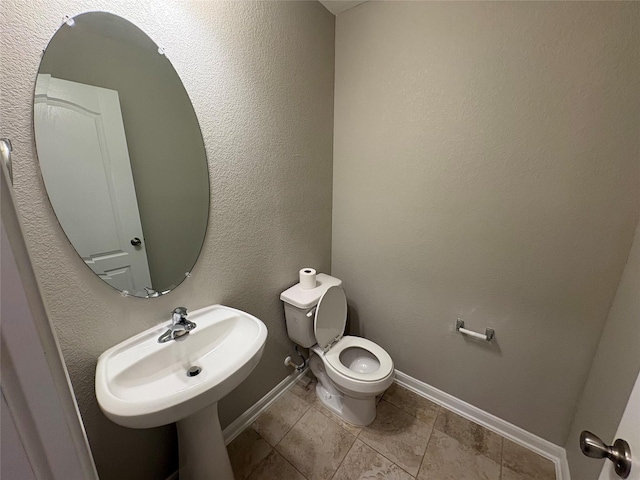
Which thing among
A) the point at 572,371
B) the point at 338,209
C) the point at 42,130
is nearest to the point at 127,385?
the point at 42,130

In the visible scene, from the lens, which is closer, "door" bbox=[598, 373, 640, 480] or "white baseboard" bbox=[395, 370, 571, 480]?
"door" bbox=[598, 373, 640, 480]

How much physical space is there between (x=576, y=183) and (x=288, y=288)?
1480 millimetres

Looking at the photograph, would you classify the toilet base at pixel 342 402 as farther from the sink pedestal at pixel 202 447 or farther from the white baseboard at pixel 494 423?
the sink pedestal at pixel 202 447

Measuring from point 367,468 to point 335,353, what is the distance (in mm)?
548

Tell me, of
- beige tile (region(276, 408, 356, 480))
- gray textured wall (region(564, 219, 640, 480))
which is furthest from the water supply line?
gray textured wall (region(564, 219, 640, 480))

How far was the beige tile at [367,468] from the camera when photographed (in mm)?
1234

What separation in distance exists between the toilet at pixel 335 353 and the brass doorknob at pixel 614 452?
0.92 m

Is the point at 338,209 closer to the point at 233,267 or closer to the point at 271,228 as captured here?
the point at 271,228

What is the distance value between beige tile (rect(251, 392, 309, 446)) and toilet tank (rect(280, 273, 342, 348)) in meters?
0.42

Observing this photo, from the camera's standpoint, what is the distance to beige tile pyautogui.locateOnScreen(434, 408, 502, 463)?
1358mm

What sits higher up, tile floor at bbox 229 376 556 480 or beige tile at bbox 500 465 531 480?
beige tile at bbox 500 465 531 480

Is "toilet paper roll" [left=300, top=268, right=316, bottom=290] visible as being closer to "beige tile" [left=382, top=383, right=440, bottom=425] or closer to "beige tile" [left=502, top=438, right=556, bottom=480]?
"beige tile" [left=382, top=383, right=440, bottom=425]

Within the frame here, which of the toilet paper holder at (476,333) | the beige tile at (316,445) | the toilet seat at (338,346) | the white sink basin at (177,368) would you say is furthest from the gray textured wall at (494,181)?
the white sink basin at (177,368)

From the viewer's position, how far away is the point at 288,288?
5.21ft
